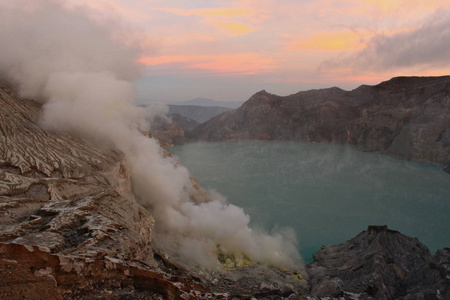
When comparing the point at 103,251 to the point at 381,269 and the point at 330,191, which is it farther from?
the point at 330,191

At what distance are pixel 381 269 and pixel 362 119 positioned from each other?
7913 cm

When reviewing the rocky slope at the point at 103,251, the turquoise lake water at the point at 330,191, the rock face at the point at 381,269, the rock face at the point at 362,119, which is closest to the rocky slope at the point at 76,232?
the rocky slope at the point at 103,251

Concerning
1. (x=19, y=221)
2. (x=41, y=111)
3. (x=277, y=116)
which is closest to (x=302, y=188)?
(x=41, y=111)

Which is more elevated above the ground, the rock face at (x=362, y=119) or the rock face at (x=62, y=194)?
the rock face at (x=362, y=119)

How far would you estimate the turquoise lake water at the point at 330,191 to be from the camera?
101 feet

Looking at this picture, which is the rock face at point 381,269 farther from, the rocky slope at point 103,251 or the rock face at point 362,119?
the rock face at point 362,119

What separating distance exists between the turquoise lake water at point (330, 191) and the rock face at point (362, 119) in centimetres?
561

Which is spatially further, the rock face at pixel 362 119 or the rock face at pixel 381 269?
the rock face at pixel 362 119

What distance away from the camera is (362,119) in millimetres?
87438

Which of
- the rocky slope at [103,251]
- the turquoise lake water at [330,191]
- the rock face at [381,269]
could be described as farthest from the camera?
the turquoise lake water at [330,191]

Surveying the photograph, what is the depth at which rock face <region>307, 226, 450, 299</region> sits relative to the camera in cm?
1539

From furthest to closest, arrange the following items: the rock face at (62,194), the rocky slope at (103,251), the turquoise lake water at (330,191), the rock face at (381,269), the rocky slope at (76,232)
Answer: the turquoise lake water at (330,191) → the rock face at (381,269) → the rock face at (62,194) → the rocky slope at (103,251) → the rocky slope at (76,232)

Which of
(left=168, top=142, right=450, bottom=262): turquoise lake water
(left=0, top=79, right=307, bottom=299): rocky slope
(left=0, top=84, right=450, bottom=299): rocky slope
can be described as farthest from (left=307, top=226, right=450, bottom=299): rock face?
(left=168, top=142, right=450, bottom=262): turquoise lake water

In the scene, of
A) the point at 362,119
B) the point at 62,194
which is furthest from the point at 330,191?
the point at 362,119
